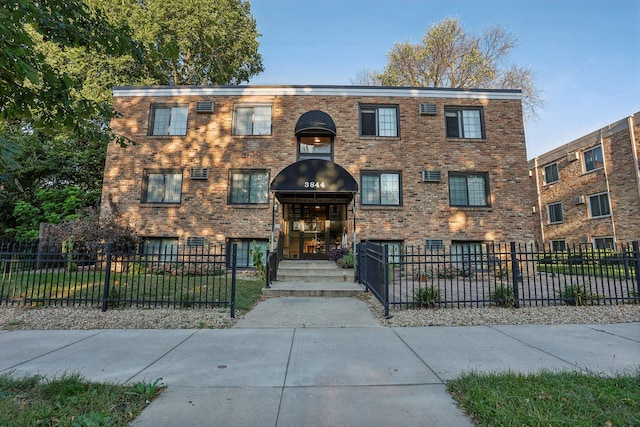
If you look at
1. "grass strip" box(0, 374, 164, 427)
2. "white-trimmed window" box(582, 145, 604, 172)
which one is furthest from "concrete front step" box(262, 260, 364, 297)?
"white-trimmed window" box(582, 145, 604, 172)

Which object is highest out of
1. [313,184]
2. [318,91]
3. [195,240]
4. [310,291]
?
[318,91]

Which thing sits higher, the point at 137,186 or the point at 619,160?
the point at 619,160

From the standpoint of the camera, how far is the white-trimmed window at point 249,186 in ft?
42.7

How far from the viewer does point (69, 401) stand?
2865mm

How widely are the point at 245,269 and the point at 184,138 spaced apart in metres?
6.40

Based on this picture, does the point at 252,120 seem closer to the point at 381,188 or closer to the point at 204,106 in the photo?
the point at 204,106

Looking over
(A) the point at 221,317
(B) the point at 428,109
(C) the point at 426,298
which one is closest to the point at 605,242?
(B) the point at 428,109

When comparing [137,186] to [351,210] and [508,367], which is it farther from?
[508,367]

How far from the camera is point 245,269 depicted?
12.7 m

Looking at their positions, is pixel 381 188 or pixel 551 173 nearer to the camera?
pixel 381 188

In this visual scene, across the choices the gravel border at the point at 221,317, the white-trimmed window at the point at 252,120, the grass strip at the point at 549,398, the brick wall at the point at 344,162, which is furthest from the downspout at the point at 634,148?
the white-trimmed window at the point at 252,120

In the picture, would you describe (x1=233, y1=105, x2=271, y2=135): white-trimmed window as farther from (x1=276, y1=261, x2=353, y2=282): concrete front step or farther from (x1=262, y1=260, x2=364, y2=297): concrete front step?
(x1=276, y1=261, x2=353, y2=282): concrete front step

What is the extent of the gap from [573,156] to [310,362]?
24.7 metres

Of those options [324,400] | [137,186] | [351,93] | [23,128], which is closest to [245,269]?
[137,186]
